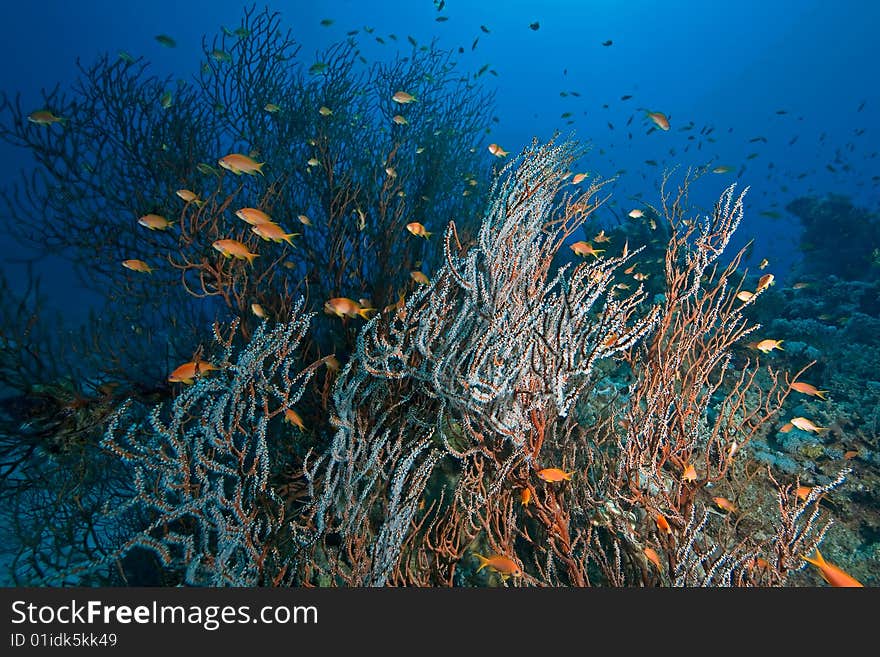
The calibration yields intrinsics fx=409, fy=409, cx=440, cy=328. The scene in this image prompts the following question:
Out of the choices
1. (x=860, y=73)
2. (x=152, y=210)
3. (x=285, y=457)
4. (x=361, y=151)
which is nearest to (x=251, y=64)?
(x=361, y=151)

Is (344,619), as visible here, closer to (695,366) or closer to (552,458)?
(552,458)

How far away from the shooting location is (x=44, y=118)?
185 inches

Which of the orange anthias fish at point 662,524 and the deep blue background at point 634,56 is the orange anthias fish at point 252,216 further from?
the deep blue background at point 634,56

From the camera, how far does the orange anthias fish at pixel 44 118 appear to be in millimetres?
4605

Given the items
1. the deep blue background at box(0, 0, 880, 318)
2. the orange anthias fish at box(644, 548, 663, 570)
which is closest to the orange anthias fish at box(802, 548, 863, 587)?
the orange anthias fish at box(644, 548, 663, 570)

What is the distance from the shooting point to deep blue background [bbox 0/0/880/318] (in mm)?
69500

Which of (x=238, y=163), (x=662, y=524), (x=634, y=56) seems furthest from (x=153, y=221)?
(x=634, y=56)

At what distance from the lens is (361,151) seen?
7.92 metres

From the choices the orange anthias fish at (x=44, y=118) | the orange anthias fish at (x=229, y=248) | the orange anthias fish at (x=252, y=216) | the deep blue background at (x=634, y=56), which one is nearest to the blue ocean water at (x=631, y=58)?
the deep blue background at (x=634, y=56)

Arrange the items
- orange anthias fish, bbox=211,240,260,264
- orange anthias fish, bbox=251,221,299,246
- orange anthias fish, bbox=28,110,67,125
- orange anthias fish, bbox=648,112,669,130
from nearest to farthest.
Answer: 1. orange anthias fish, bbox=211,240,260,264
2. orange anthias fish, bbox=251,221,299,246
3. orange anthias fish, bbox=28,110,67,125
4. orange anthias fish, bbox=648,112,669,130

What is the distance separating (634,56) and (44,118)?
111 meters

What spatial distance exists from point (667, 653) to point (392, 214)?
5.59 metres

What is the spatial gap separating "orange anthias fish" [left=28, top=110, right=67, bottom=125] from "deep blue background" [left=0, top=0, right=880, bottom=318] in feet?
224

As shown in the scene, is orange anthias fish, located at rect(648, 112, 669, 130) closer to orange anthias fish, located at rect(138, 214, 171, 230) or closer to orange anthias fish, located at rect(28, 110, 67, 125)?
orange anthias fish, located at rect(138, 214, 171, 230)
